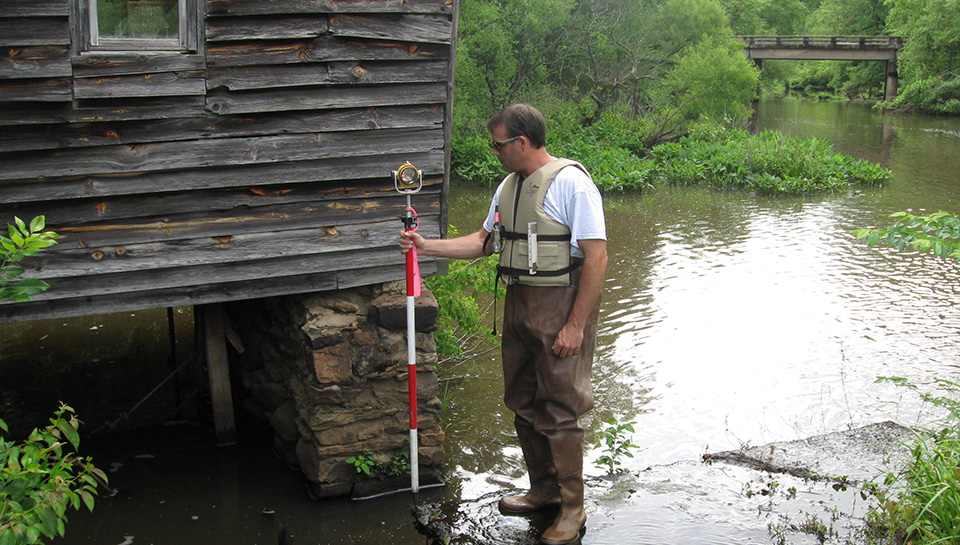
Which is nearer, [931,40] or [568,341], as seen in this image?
[568,341]

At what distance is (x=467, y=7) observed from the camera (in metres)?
21.3

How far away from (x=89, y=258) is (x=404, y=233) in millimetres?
1822

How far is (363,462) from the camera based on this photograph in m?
5.55

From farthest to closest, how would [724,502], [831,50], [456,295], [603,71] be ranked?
[831,50]
[603,71]
[456,295]
[724,502]

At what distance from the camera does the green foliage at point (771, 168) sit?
17984 mm

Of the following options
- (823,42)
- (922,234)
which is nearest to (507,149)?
(922,234)

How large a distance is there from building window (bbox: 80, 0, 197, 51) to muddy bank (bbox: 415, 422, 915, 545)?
304 cm

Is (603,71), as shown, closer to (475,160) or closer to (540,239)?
(475,160)

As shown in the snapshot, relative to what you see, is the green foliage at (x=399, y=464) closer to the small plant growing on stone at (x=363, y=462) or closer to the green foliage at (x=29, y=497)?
the small plant growing on stone at (x=363, y=462)

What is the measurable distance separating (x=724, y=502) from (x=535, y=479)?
1.11m

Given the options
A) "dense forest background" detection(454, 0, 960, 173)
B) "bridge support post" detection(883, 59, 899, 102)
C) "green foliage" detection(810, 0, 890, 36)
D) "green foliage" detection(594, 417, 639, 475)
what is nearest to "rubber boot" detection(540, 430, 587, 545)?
"green foliage" detection(594, 417, 639, 475)

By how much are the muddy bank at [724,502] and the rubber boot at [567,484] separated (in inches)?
4.4

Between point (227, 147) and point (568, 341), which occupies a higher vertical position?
point (227, 147)

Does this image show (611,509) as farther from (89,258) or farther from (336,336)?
(89,258)
